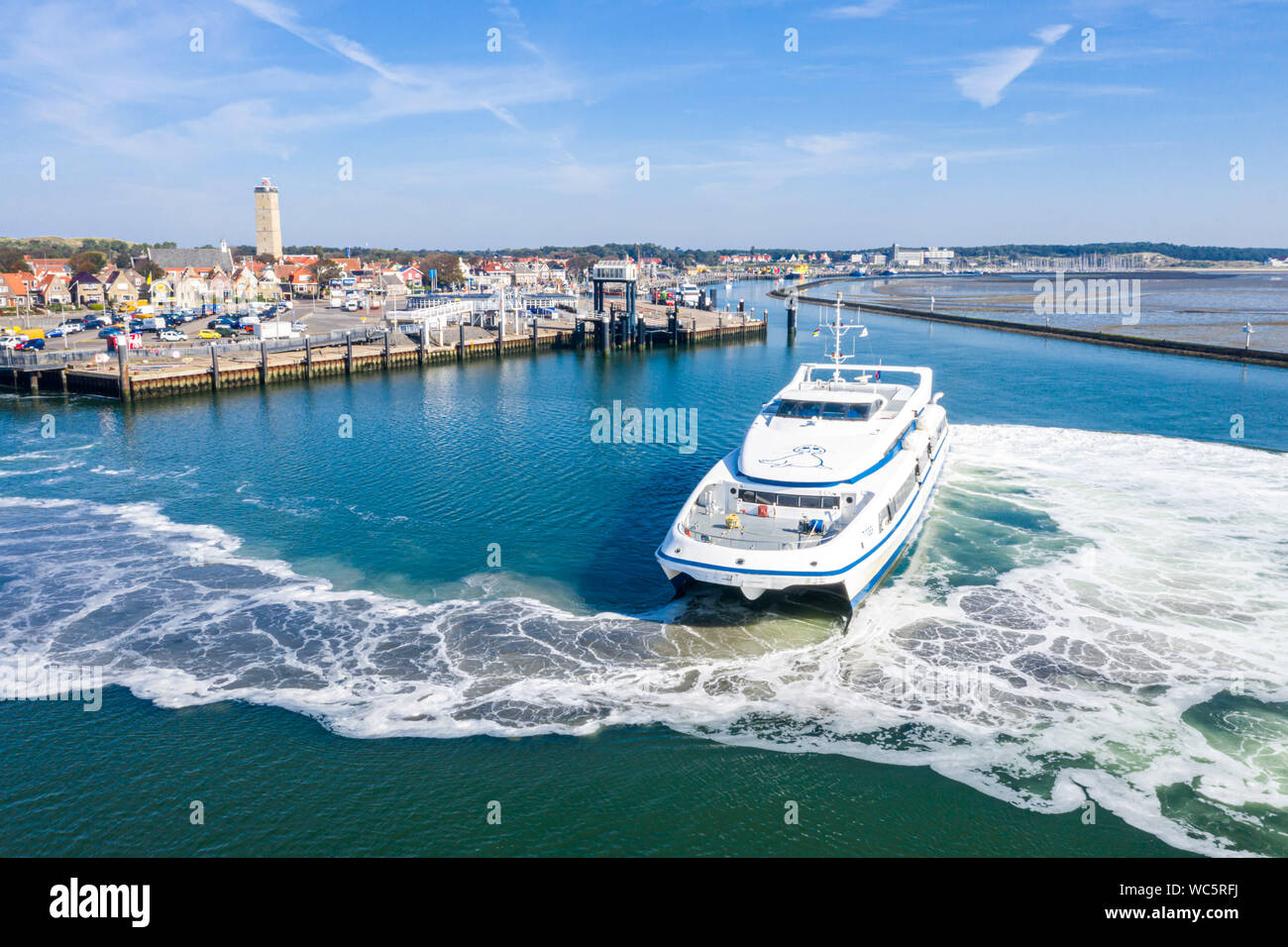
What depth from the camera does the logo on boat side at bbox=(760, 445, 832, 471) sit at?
27.4 m

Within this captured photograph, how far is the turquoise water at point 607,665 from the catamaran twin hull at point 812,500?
1811 millimetres

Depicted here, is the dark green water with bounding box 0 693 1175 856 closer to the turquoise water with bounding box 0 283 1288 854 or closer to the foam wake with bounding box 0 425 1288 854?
A: the turquoise water with bounding box 0 283 1288 854

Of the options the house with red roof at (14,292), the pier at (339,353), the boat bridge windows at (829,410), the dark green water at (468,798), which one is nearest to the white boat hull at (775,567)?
the dark green water at (468,798)

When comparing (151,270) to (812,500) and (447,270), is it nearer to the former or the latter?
(447,270)

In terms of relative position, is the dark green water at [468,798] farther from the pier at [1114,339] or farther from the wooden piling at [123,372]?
the pier at [1114,339]

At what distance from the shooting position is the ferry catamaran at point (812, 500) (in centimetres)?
2189

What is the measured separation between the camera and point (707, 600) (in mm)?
24578

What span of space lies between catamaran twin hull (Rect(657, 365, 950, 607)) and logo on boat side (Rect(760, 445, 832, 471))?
0.11 feet

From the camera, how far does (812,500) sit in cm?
2602

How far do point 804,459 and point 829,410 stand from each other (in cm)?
567

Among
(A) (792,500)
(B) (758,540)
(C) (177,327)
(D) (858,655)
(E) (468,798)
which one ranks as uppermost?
(C) (177,327)

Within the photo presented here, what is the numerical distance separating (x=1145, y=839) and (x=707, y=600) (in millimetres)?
12361

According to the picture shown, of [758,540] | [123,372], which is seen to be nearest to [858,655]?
[758,540]

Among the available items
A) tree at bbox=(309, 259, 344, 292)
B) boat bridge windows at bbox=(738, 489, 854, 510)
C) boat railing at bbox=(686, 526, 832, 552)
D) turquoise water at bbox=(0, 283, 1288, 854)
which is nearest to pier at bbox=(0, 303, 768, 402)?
turquoise water at bbox=(0, 283, 1288, 854)
